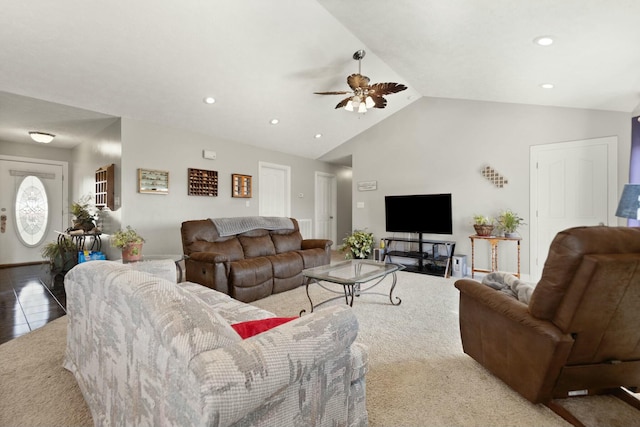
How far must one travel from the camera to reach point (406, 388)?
1782 millimetres

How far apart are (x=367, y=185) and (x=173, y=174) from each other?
3.67m

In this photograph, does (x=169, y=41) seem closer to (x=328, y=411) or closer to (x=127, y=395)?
(x=127, y=395)

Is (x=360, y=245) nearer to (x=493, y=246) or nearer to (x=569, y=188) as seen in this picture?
(x=493, y=246)

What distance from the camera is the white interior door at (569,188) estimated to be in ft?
13.1

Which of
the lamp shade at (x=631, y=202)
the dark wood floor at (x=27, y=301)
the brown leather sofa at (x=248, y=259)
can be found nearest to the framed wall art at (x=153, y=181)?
the brown leather sofa at (x=248, y=259)

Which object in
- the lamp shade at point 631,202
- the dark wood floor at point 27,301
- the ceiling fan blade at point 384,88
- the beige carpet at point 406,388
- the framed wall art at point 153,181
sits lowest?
the beige carpet at point 406,388

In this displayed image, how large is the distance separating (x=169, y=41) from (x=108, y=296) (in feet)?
9.21

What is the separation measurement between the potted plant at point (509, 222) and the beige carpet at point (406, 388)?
2454 mm

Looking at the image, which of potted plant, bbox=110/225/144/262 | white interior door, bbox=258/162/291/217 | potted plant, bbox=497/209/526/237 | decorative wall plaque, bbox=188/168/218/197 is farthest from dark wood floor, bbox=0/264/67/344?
potted plant, bbox=497/209/526/237

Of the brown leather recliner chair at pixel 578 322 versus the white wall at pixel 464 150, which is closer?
the brown leather recliner chair at pixel 578 322

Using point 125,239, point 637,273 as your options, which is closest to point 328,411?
point 637,273

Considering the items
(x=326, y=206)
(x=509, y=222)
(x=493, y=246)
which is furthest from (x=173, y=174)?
(x=509, y=222)

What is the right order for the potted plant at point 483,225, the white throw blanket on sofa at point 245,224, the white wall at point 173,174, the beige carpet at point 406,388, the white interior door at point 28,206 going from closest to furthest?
the beige carpet at point 406,388 → the white throw blanket on sofa at point 245,224 → the white wall at point 173,174 → the potted plant at point 483,225 → the white interior door at point 28,206

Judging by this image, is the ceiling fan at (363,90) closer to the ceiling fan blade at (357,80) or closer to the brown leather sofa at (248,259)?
the ceiling fan blade at (357,80)
